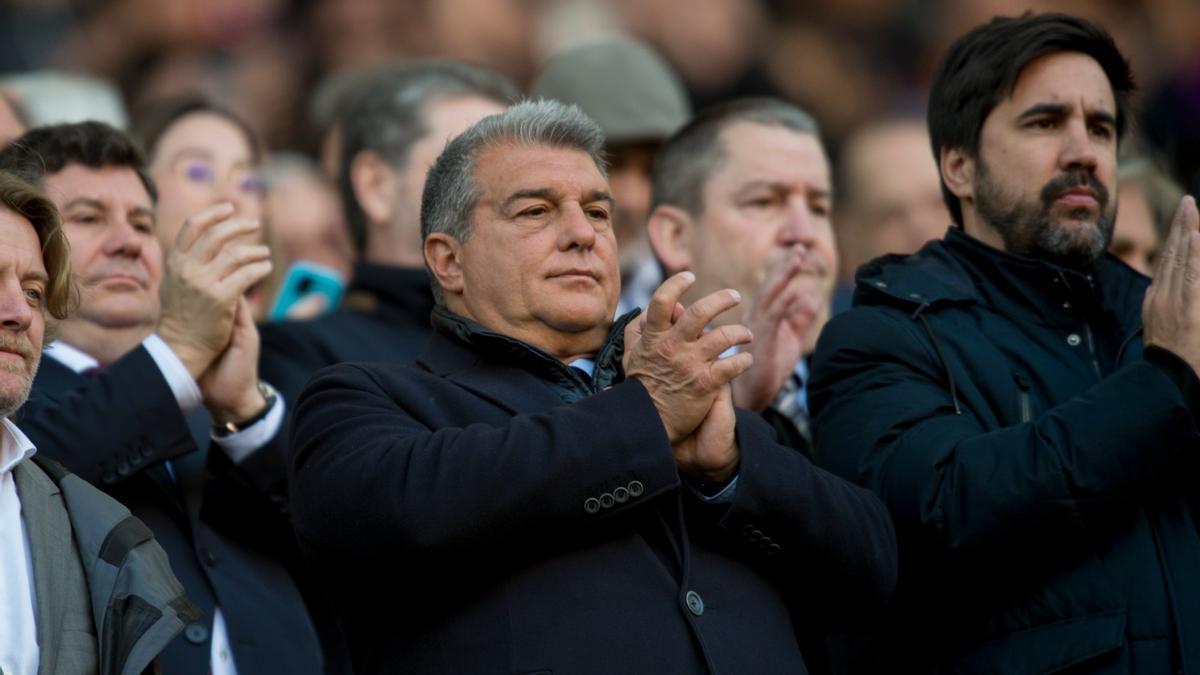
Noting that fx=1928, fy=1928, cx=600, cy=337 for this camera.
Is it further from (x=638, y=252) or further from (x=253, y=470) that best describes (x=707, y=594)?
(x=638, y=252)

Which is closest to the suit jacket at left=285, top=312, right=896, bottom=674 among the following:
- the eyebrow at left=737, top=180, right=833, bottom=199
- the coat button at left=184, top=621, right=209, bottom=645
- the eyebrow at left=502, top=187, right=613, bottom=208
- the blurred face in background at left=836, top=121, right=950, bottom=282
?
the eyebrow at left=502, top=187, right=613, bottom=208

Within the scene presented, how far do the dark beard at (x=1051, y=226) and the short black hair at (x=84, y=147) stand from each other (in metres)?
2.21

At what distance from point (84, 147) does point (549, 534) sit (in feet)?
6.76

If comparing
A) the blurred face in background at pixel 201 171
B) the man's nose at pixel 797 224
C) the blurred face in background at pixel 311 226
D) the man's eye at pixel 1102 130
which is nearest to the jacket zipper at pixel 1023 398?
the man's eye at pixel 1102 130

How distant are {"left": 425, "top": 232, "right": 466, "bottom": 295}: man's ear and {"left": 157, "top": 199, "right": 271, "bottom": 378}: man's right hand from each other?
0.57m

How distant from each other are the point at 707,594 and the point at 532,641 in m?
0.38

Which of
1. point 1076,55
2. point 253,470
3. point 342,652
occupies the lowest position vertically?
point 342,652

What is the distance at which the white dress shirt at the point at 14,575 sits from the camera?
11.5ft

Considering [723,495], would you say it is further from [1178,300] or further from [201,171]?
[201,171]

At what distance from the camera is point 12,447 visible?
12.3 feet

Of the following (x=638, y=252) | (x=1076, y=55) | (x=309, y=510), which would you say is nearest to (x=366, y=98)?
(x=638, y=252)

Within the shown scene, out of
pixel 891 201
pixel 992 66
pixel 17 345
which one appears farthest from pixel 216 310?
pixel 891 201

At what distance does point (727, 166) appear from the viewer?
19.1ft

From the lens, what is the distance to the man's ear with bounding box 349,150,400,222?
6051mm
